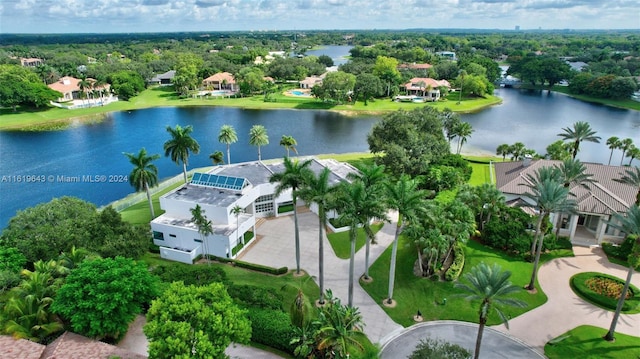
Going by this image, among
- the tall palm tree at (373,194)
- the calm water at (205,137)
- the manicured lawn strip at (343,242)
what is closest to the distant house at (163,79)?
the calm water at (205,137)

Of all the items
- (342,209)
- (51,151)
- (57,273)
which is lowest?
(51,151)

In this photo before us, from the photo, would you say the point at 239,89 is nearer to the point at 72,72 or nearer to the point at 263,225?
the point at 72,72

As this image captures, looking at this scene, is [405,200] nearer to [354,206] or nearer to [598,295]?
[354,206]

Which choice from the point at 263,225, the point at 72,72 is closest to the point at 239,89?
the point at 72,72

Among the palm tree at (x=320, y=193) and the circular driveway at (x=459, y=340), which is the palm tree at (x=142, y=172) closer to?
the palm tree at (x=320, y=193)

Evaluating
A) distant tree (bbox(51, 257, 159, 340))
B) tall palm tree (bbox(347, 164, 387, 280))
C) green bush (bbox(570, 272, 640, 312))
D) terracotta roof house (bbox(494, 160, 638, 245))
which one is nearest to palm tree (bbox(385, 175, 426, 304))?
tall palm tree (bbox(347, 164, 387, 280))

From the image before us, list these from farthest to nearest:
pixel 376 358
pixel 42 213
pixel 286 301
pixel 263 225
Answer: pixel 263 225 → pixel 42 213 → pixel 286 301 → pixel 376 358
